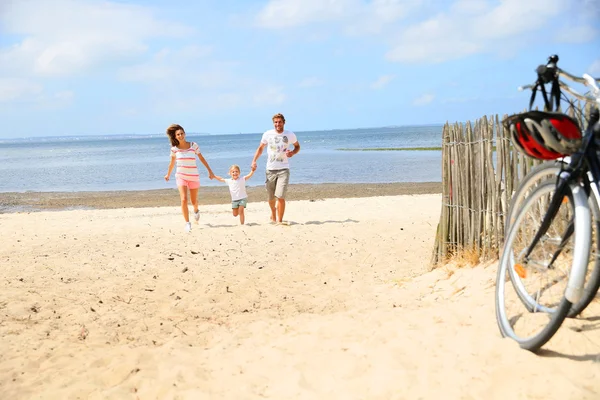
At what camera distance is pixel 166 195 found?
17938 mm

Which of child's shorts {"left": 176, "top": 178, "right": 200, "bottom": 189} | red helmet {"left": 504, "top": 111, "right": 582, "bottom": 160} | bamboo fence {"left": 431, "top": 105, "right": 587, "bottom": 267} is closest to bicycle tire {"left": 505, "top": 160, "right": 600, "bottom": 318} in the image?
red helmet {"left": 504, "top": 111, "right": 582, "bottom": 160}

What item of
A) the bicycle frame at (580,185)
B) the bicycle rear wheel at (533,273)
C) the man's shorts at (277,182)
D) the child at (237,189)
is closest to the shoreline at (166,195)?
the child at (237,189)

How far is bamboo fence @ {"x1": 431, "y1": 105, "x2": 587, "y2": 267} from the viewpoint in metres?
4.52

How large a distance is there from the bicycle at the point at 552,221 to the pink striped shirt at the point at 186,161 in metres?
6.00

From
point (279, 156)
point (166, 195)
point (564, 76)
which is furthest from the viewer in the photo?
point (166, 195)

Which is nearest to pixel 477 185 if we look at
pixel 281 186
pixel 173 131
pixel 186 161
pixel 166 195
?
pixel 281 186

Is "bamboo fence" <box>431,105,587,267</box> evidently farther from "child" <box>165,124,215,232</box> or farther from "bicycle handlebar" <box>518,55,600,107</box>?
"child" <box>165,124,215,232</box>

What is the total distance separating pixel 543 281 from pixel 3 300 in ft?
14.5

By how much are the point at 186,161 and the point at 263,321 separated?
467 centimetres

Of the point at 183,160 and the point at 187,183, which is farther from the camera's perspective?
the point at 187,183

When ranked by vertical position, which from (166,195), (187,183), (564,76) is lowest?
(166,195)

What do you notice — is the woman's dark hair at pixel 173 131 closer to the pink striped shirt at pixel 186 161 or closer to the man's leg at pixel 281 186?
the pink striped shirt at pixel 186 161

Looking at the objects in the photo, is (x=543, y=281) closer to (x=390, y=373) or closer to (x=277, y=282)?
(x=390, y=373)

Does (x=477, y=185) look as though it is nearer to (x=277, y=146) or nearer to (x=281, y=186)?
(x=281, y=186)
